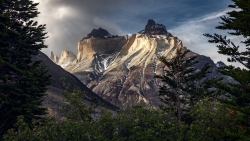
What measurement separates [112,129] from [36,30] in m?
16.8

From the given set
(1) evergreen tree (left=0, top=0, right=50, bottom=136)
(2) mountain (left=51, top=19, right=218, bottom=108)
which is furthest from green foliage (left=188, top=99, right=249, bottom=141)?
(2) mountain (left=51, top=19, right=218, bottom=108)

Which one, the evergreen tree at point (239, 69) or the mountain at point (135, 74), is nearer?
the evergreen tree at point (239, 69)

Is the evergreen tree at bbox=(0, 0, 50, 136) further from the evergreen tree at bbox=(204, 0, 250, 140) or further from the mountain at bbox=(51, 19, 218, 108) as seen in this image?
the mountain at bbox=(51, 19, 218, 108)

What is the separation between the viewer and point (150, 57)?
601 feet

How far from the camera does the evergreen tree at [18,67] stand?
2442cm

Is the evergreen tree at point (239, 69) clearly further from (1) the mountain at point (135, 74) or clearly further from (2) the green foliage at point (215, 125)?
(1) the mountain at point (135, 74)

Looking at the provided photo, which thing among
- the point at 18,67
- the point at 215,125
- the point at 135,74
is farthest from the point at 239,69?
the point at 135,74

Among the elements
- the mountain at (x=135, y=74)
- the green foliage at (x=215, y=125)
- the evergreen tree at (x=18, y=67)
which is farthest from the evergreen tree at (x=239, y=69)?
the mountain at (x=135, y=74)

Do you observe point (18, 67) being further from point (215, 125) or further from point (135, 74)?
point (135, 74)

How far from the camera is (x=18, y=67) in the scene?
27.0m

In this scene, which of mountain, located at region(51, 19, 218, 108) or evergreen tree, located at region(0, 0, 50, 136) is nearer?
evergreen tree, located at region(0, 0, 50, 136)

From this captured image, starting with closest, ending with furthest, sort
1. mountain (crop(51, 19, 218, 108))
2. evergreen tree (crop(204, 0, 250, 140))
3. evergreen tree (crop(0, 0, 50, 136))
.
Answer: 1. evergreen tree (crop(204, 0, 250, 140))
2. evergreen tree (crop(0, 0, 50, 136))
3. mountain (crop(51, 19, 218, 108))

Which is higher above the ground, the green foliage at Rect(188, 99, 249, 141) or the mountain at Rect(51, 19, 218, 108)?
the mountain at Rect(51, 19, 218, 108)

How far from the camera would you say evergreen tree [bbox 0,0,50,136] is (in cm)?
2442
